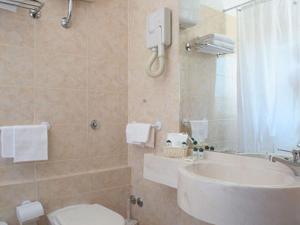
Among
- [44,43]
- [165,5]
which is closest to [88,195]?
[44,43]

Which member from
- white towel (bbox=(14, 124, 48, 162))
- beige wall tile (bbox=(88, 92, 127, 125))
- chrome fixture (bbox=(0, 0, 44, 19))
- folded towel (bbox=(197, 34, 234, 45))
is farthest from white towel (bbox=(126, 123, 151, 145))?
chrome fixture (bbox=(0, 0, 44, 19))

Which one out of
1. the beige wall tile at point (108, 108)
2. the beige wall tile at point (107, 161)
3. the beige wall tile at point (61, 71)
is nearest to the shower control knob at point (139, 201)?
the beige wall tile at point (107, 161)

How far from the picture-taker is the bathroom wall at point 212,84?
1.38 m

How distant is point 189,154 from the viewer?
148 cm

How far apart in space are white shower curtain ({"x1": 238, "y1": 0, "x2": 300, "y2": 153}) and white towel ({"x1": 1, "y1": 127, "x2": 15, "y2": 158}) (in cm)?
129

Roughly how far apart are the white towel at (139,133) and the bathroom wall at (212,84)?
29cm

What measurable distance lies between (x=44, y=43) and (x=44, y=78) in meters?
0.23

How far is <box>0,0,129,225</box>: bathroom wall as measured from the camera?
1512 millimetres

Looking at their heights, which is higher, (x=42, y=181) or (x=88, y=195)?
(x=42, y=181)

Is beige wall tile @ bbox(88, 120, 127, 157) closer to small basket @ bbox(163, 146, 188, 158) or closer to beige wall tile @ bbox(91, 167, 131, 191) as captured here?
beige wall tile @ bbox(91, 167, 131, 191)

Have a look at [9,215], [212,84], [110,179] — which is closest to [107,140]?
[110,179]

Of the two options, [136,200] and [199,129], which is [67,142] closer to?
[136,200]

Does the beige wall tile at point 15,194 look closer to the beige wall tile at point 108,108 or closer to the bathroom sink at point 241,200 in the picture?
the beige wall tile at point 108,108

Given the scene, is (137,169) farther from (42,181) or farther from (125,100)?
(42,181)
